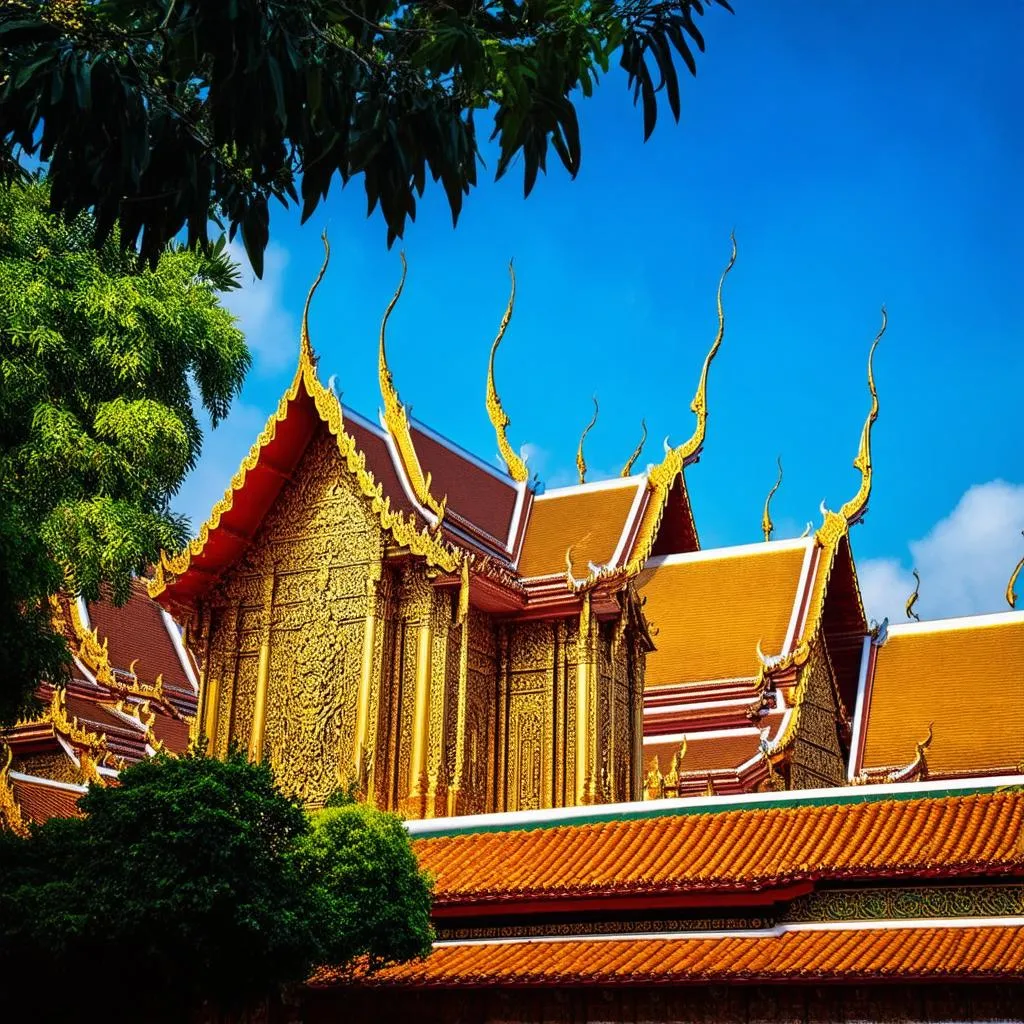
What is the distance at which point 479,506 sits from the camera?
17.3 meters

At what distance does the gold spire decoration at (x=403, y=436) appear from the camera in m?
15.5

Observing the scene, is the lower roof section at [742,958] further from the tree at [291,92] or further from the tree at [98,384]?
the tree at [291,92]

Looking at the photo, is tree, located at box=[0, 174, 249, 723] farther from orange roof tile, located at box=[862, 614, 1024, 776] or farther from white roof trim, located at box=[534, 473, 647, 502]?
orange roof tile, located at box=[862, 614, 1024, 776]

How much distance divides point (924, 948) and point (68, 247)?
32.5ft

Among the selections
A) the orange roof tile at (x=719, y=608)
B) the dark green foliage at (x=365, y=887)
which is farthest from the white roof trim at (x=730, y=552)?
the dark green foliage at (x=365, y=887)

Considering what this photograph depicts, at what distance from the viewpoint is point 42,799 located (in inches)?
622

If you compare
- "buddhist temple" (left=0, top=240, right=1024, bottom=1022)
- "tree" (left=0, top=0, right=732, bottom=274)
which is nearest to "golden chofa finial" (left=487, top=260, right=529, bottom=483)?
"buddhist temple" (left=0, top=240, right=1024, bottom=1022)

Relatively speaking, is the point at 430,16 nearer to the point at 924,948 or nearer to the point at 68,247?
the point at 924,948

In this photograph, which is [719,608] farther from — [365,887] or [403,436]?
[365,887]

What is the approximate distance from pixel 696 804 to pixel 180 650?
1173cm

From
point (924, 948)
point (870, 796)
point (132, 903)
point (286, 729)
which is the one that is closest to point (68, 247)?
point (286, 729)

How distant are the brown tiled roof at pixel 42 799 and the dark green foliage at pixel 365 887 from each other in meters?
5.63

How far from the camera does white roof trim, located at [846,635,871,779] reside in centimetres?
2134

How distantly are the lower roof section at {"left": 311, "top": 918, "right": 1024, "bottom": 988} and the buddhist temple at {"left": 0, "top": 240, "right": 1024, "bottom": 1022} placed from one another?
3 centimetres
